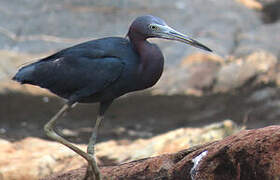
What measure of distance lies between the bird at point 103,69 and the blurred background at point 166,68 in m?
3.45

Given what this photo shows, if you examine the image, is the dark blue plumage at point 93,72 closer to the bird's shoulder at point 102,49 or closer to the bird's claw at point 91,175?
the bird's shoulder at point 102,49

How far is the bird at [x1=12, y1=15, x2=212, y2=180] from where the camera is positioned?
18.6ft

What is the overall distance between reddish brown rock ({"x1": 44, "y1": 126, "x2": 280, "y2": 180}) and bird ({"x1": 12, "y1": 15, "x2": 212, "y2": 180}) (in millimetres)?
773

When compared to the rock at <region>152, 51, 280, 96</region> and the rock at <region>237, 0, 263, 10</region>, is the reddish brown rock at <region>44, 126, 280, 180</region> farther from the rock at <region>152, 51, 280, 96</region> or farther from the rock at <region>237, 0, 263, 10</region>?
the rock at <region>237, 0, 263, 10</region>

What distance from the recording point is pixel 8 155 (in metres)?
8.79

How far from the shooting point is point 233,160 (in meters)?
4.66

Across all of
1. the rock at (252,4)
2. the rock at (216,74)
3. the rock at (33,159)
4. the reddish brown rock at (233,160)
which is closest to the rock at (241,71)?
the rock at (216,74)

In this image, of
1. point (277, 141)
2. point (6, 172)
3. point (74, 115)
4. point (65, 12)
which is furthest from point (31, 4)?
point (277, 141)

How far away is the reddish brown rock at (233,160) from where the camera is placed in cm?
449

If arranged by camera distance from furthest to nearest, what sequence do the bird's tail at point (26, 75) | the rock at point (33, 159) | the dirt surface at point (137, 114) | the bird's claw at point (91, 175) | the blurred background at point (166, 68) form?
the blurred background at point (166, 68) < the dirt surface at point (137, 114) < the rock at point (33, 159) < the bird's tail at point (26, 75) < the bird's claw at point (91, 175)

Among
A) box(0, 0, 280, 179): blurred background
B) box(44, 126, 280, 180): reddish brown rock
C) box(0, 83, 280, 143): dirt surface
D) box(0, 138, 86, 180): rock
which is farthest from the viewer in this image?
box(0, 0, 280, 179): blurred background

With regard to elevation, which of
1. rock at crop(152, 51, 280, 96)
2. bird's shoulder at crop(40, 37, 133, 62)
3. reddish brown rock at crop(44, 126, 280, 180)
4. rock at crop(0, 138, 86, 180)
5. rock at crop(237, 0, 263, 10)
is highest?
rock at crop(237, 0, 263, 10)

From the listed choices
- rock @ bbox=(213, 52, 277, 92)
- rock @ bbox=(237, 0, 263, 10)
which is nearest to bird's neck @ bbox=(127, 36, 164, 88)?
rock @ bbox=(213, 52, 277, 92)

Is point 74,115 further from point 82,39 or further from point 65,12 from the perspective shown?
point 65,12
